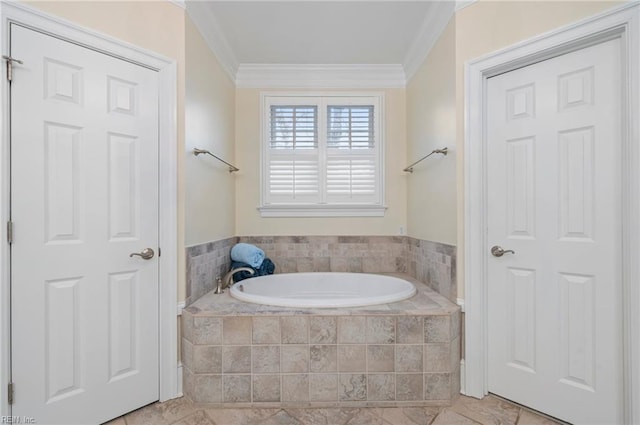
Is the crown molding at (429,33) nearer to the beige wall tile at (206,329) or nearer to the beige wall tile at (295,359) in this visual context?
the beige wall tile at (295,359)

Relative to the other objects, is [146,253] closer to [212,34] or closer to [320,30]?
[212,34]

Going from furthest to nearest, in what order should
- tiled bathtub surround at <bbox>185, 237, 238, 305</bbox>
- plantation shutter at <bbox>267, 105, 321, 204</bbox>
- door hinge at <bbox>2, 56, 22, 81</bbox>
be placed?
plantation shutter at <bbox>267, 105, 321, 204</bbox>, tiled bathtub surround at <bbox>185, 237, 238, 305</bbox>, door hinge at <bbox>2, 56, 22, 81</bbox>

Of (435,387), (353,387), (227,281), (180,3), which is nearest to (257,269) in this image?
(227,281)

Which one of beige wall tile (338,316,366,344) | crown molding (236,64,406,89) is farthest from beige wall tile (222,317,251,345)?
crown molding (236,64,406,89)

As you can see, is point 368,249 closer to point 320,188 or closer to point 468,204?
point 320,188

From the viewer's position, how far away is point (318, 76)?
8.96ft

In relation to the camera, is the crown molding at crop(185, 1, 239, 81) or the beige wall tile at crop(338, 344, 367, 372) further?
the crown molding at crop(185, 1, 239, 81)

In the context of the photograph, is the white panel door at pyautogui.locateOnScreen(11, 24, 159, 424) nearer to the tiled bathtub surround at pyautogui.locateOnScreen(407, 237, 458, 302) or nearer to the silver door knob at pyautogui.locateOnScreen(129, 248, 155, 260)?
the silver door knob at pyautogui.locateOnScreen(129, 248, 155, 260)

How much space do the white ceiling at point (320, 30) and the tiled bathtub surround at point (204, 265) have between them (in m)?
1.53

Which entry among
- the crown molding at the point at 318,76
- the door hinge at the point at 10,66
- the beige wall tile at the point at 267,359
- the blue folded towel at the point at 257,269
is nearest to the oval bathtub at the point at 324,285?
the blue folded towel at the point at 257,269

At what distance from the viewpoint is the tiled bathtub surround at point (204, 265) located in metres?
1.86

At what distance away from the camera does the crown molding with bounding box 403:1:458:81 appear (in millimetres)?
1908

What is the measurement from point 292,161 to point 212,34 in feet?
3.92

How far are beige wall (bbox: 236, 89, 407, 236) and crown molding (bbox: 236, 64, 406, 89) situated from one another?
134 millimetres
